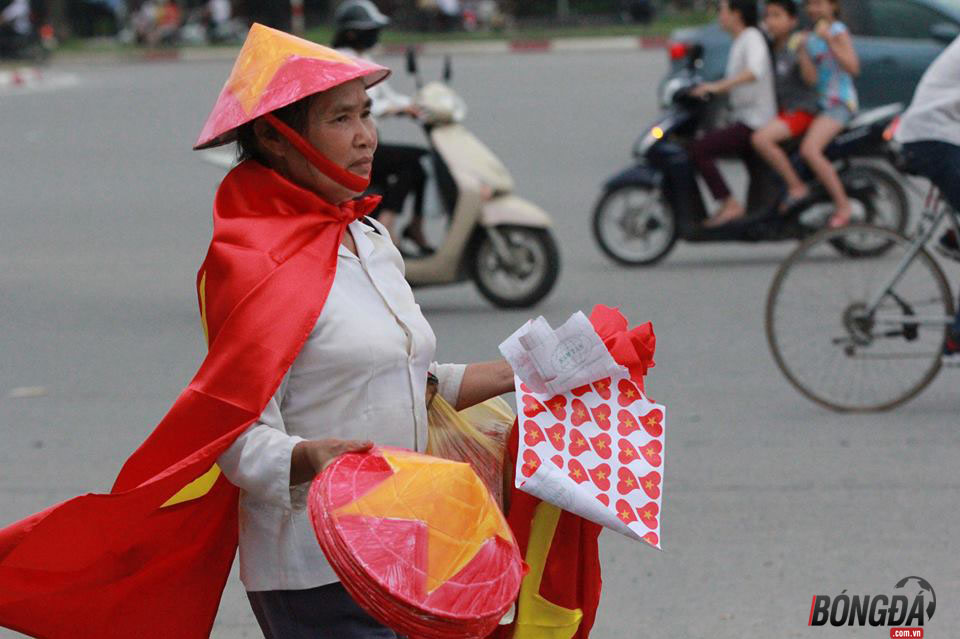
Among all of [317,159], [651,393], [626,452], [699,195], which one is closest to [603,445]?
[626,452]

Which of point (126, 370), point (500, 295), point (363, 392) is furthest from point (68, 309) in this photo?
point (363, 392)

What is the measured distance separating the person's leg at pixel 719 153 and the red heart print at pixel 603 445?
25.9 feet

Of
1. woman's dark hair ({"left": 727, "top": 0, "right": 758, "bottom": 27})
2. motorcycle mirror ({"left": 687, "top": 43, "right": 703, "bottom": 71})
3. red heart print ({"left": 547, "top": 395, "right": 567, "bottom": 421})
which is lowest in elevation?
motorcycle mirror ({"left": 687, "top": 43, "right": 703, "bottom": 71})

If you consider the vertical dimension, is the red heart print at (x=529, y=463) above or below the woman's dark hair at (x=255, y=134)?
below

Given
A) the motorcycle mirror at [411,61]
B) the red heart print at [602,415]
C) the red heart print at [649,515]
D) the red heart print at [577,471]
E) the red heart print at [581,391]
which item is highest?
the red heart print at [581,391]

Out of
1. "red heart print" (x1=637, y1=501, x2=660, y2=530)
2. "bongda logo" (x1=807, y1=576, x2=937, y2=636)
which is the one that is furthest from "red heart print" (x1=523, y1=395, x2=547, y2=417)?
"bongda logo" (x1=807, y1=576, x2=937, y2=636)

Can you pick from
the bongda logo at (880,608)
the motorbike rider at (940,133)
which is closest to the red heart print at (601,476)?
the bongda logo at (880,608)

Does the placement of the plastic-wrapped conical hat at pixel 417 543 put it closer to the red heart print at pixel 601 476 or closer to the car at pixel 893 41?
the red heart print at pixel 601 476

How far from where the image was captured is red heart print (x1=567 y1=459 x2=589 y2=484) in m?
2.72

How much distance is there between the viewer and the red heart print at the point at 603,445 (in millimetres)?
2746

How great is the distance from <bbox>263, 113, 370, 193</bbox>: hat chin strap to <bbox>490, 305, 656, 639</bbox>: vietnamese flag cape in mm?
466

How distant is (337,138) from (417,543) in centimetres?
73

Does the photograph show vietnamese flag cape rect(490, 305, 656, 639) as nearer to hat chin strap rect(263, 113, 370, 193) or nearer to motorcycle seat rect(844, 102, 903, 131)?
hat chin strap rect(263, 113, 370, 193)

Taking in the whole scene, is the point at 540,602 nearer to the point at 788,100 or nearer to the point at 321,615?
the point at 321,615
